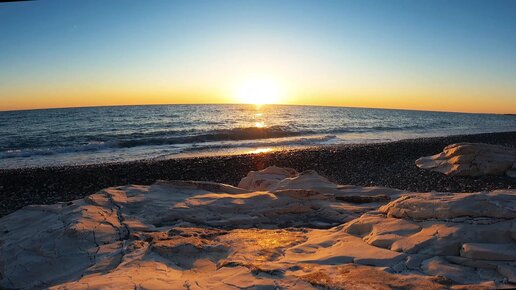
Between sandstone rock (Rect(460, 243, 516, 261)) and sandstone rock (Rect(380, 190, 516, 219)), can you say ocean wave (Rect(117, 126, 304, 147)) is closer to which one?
sandstone rock (Rect(380, 190, 516, 219))

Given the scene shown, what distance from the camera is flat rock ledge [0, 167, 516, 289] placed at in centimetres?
338

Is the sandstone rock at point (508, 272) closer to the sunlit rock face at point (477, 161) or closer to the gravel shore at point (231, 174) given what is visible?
the gravel shore at point (231, 174)

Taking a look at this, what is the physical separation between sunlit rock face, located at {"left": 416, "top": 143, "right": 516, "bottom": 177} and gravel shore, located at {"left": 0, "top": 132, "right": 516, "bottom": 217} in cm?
36

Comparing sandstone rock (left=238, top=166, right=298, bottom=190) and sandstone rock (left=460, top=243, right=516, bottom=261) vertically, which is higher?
sandstone rock (left=460, top=243, right=516, bottom=261)

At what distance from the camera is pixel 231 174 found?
606 inches

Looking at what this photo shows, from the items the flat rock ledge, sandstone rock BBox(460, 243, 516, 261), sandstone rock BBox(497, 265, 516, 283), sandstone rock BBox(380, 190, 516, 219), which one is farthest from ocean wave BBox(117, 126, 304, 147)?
sandstone rock BBox(497, 265, 516, 283)

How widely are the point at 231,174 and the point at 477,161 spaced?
29.7ft

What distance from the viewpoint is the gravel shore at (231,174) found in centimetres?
1201

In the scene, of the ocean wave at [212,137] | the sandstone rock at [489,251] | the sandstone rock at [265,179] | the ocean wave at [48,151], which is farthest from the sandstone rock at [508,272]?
the ocean wave at [212,137]

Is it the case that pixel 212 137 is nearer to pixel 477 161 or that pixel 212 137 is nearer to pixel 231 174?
pixel 231 174

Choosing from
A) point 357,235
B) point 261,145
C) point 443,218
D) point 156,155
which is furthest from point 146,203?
point 261,145

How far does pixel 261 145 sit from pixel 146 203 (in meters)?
20.4

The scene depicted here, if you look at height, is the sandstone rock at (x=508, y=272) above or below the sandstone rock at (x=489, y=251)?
below

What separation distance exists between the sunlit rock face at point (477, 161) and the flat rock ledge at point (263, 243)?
797 cm
